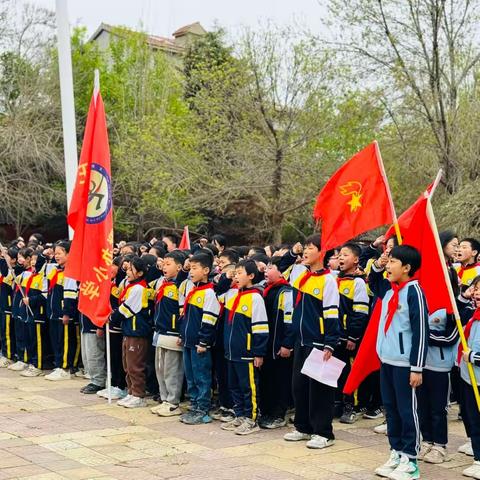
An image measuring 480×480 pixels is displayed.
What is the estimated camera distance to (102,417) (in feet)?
27.7

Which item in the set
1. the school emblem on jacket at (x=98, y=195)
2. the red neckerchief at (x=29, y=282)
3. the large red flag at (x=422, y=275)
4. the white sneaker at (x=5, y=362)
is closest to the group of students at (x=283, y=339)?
the large red flag at (x=422, y=275)

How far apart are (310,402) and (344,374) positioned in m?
1.18

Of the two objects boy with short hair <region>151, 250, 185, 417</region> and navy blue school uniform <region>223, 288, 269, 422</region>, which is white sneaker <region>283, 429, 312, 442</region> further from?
boy with short hair <region>151, 250, 185, 417</region>

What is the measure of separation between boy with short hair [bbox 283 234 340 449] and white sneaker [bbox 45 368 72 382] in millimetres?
4268

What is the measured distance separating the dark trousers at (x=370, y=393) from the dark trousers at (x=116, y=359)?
298cm

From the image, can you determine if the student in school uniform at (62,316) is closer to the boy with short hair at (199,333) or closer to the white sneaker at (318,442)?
the boy with short hair at (199,333)

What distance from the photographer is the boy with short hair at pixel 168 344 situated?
340 inches

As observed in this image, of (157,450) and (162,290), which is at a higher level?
(162,290)

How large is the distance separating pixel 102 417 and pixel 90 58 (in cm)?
2456

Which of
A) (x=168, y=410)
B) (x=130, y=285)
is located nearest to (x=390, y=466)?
(x=168, y=410)

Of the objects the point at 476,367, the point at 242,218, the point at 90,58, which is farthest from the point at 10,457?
the point at 90,58

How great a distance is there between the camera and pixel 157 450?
7.14 m

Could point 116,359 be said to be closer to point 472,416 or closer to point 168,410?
point 168,410

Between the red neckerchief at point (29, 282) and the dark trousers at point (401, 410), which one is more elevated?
the red neckerchief at point (29, 282)
